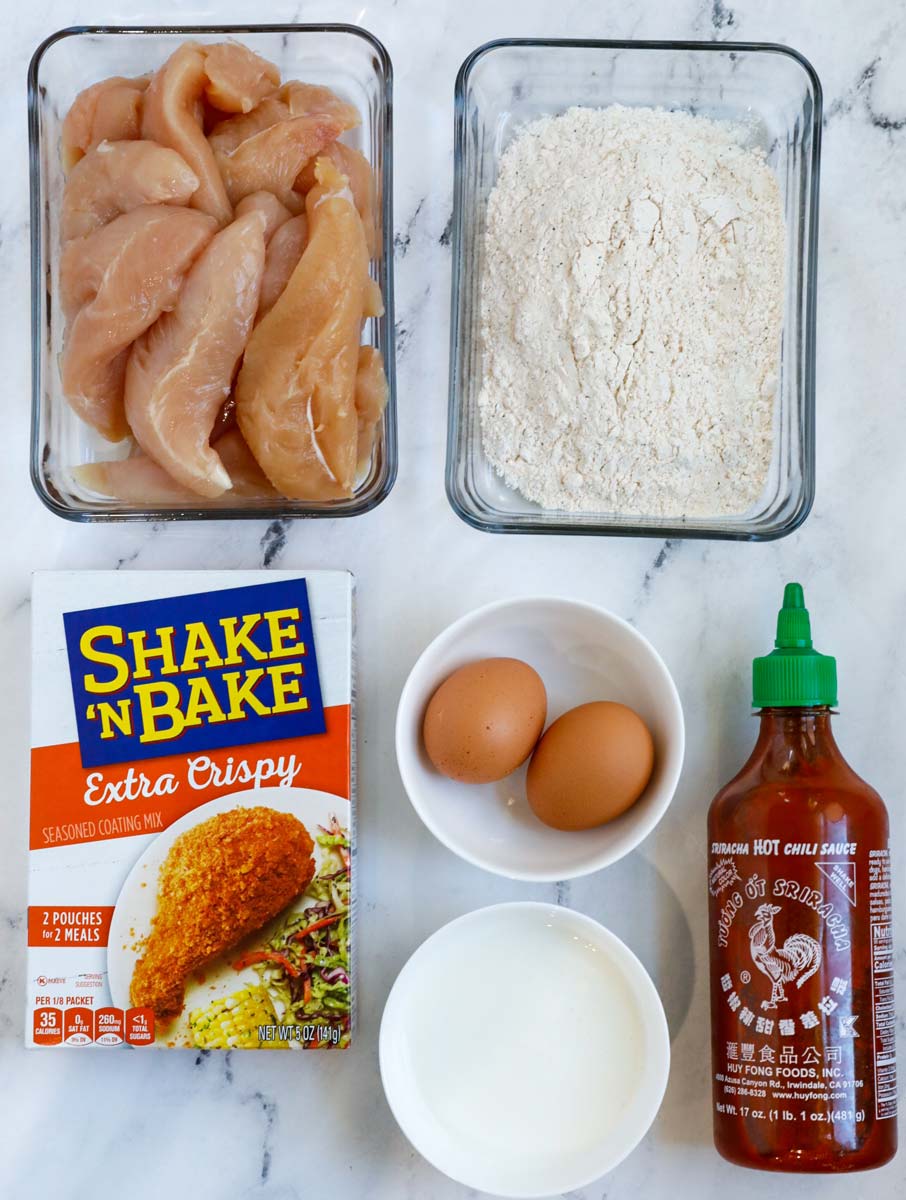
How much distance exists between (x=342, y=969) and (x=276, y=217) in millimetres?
655

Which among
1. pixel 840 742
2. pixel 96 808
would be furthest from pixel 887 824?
pixel 96 808

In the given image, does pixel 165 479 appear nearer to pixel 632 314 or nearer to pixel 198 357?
pixel 198 357

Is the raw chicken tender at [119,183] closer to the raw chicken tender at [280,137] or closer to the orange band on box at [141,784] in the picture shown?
the raw chicken tender at [280,137]

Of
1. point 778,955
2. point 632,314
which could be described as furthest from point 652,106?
point 778,955

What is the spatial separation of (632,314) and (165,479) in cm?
43

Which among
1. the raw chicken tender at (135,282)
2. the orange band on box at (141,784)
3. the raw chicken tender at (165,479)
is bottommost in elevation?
the orange band on box at (141,784)

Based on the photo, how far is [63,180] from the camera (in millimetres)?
1004

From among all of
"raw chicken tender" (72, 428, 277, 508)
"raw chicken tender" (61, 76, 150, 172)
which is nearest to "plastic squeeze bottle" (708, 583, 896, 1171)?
Answer: "raw chicken tender" (72, 428, 277, 508)

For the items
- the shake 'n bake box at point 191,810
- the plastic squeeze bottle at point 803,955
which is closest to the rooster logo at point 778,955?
the plastic squeeze bottle at point 803,955

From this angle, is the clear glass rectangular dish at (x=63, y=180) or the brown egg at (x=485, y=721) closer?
the brown egg at (x=485, y=721)

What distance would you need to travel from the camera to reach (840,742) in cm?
102

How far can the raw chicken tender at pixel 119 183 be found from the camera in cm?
92

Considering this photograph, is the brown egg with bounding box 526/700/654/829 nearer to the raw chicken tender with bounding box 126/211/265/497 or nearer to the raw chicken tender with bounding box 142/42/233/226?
the raw chicken tender with bounding box 126/211/265/497

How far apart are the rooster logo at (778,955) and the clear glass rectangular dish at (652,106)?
1.09ft
